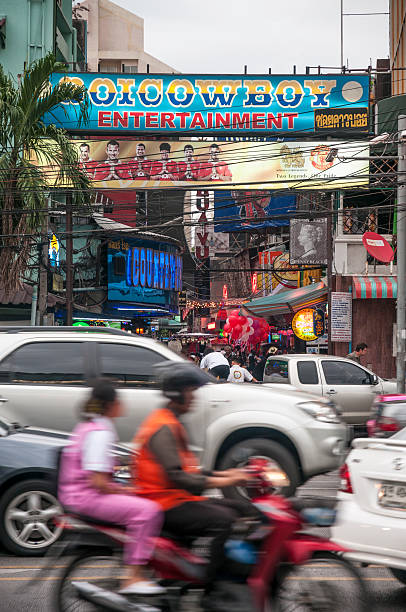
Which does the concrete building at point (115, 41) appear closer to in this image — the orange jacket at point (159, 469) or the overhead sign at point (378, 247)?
the overhead sign at point (378, 247)

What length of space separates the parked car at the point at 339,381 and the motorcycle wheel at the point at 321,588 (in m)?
12.5

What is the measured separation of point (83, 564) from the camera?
15.8 ft

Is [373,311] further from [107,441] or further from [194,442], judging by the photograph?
[107,441]

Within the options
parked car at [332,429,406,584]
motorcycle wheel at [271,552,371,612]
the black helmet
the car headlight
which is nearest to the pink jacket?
the black helmet

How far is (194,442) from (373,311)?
2051 cm

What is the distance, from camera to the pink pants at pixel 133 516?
4629 millimetres

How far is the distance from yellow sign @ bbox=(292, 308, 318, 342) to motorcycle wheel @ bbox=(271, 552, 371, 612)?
23.2 metres

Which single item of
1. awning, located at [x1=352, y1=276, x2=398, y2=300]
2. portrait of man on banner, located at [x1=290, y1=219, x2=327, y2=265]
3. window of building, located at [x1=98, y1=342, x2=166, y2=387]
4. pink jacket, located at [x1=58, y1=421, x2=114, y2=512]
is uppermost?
portrait of man on banner, located at [x1=290, y1=219, x2=327, y2=265]

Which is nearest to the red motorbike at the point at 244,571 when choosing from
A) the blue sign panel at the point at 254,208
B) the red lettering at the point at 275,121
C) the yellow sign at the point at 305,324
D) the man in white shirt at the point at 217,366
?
the man in white shirt at the point at 217,366

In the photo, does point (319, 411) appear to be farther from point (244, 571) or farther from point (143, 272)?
point (143, 272)

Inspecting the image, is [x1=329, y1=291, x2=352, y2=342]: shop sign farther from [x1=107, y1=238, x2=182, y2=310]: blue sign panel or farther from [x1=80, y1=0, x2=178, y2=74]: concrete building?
[x1=80, y1=0, x2=178, y2=74]: concrete building

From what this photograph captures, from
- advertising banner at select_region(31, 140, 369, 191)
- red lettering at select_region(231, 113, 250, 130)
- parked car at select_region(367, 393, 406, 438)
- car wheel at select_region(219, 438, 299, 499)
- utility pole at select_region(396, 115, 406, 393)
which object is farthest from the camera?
red lettering at select_region(231, 113, 250, 130)

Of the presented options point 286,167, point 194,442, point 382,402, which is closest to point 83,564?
point 194,442

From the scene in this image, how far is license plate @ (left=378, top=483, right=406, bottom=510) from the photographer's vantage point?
5547 millimetres
